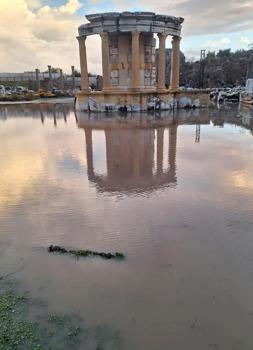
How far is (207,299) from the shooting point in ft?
13.0

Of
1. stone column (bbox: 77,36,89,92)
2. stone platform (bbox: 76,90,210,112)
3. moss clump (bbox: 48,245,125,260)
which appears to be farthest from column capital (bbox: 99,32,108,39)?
moss clump (bbox: 48,245,125,260)

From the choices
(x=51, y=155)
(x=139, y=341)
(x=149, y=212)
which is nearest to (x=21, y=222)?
(x=149, y=212)

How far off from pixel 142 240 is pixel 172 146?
27.6 ft

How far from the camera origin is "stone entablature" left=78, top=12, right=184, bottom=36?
25984 millimetres

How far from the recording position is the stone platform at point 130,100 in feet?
88.3

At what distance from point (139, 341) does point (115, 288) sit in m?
0.90

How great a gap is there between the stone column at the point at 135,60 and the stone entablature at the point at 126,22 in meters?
0.63

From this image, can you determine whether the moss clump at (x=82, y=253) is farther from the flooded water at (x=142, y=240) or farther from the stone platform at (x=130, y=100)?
the stone platform at (x=130, y=100)

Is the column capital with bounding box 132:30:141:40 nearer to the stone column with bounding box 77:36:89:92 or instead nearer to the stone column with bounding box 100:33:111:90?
the stone column with bounding box 100:33:111:90

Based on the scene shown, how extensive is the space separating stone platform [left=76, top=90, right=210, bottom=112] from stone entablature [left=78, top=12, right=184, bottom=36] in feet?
16.8

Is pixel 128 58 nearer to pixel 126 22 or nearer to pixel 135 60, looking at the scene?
pixel 135 60

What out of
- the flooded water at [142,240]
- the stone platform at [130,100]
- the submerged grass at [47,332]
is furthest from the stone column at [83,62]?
the submerged grass at [47,332]

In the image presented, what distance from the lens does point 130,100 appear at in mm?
26891

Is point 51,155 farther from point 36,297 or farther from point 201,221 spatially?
point 36,297
